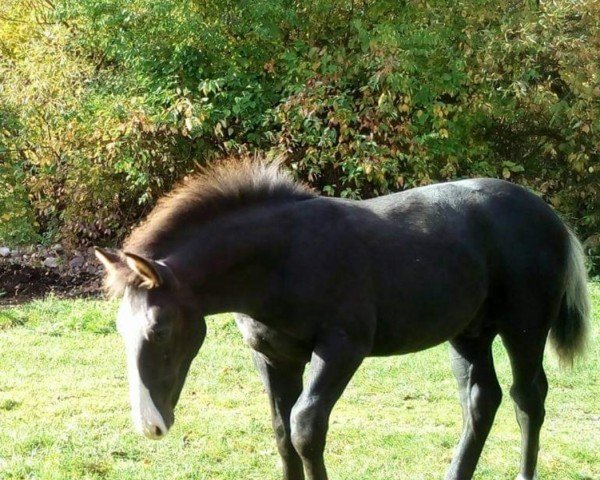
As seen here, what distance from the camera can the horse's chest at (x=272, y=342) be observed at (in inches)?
142

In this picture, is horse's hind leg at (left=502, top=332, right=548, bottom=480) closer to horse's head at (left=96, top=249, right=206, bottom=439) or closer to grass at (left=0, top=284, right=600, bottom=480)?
grass at (left=0, top=284, right=600, bottom=480)

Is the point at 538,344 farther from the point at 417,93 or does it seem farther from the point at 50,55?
the point at 50,55

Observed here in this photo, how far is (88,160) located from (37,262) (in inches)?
56.8

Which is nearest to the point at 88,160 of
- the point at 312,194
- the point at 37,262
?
the point at 37,262

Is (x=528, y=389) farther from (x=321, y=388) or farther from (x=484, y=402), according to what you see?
(x=321, y=388)

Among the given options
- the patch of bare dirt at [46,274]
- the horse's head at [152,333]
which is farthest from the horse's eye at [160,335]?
the patch of bare dirt at [46,274]

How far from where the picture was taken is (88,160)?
10945 millimetres

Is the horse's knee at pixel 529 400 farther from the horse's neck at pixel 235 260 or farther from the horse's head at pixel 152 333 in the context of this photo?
Result: the horse's head at pixel 152 333

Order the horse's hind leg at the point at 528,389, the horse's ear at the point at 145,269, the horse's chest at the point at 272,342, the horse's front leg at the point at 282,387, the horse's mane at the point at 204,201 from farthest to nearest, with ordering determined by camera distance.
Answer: the horse's hind leg at the point at 528,389 → the horse's front leg at the point at 282,387 → the horse's chest at the point at 272,342 → the horse's mane at the point at 204,201 → the horse's ear at the point at 145,269

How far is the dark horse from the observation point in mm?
3271

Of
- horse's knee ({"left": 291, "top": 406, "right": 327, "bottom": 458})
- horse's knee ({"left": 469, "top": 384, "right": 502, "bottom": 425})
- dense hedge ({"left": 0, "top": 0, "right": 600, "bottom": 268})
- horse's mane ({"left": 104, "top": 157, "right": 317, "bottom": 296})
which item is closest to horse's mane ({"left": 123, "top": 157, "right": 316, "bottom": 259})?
horse's mane ({"left": 104, "top": 157, "right": 317, "bottom": 296})

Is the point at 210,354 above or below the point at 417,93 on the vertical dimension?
below

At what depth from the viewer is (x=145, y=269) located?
3115mm

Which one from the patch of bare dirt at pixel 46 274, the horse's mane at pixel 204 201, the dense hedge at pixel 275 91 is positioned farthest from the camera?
the dense hedge at pixel 275 91
